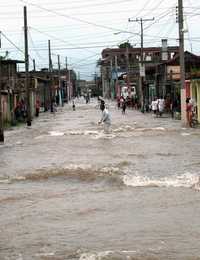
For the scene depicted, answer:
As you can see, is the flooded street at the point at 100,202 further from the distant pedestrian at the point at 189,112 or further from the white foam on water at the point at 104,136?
the distant pedestrian at the point at 189,112

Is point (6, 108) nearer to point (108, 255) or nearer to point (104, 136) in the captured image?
point (104, 136)

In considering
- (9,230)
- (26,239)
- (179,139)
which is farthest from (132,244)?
(179,139)

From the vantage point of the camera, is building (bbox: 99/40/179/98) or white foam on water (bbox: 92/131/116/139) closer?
white foam on water (bbox: 92/131/116/139)

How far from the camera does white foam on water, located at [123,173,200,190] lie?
15.3m

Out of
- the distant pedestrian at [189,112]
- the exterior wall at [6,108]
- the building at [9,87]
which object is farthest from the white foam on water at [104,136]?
the exterior wall at [6,108]

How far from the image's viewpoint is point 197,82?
3925cm

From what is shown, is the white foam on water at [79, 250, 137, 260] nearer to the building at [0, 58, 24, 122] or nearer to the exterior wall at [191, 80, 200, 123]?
the exterior wall at [191, 80, 200, 123]

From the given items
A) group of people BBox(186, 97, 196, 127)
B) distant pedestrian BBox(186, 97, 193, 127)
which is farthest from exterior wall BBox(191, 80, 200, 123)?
group of people BBox(186, 97, 196, 127)

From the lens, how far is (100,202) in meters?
13.3

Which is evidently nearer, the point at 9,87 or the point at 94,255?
the point at 94,255

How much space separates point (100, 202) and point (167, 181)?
302cm

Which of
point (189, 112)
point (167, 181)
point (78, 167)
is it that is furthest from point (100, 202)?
point (189, 112)

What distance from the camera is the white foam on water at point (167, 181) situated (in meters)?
15.3

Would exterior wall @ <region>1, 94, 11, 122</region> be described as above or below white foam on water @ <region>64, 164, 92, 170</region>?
above
